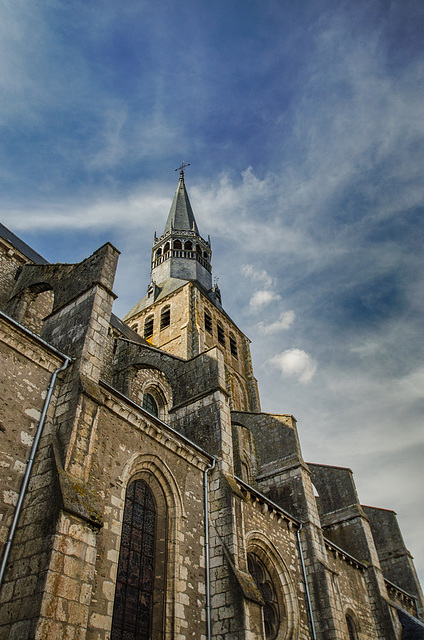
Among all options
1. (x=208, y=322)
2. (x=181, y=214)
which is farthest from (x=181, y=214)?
(x=208, y=322)

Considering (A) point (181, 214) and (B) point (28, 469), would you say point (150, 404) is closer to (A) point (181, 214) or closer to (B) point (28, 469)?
(B) point (28, 469)

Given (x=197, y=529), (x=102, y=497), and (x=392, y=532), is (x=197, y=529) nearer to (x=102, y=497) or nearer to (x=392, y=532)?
(x=102, y=497)

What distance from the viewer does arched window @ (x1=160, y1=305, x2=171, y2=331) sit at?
23.9m

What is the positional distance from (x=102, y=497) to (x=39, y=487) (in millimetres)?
1165

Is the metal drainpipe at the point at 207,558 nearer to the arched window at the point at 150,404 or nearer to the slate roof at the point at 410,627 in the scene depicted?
the arched window at the point at 150,404

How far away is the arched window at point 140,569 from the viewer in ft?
21.4

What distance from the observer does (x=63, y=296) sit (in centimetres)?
876

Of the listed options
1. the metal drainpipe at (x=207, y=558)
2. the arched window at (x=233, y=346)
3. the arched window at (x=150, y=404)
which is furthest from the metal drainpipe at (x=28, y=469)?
the arched window at (x=233, y=346)

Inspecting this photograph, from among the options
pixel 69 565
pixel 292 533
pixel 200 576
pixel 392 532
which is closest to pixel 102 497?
pixel 69 565

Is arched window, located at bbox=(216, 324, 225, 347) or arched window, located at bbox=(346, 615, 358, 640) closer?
arched window, located at bbox=(346, 615, 358, 640)

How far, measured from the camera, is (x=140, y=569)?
23.3 feet

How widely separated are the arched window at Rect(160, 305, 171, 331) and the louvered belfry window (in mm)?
16259

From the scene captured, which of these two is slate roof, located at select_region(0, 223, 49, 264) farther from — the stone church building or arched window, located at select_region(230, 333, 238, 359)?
arched window, located at select_region(230, 333, 238, 359)

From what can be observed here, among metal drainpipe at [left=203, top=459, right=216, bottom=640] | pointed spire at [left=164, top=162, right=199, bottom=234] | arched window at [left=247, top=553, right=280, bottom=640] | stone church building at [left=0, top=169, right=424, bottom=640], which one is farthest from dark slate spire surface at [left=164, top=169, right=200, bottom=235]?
arched window at [left=247, top=553, right=280, bottom=640]
